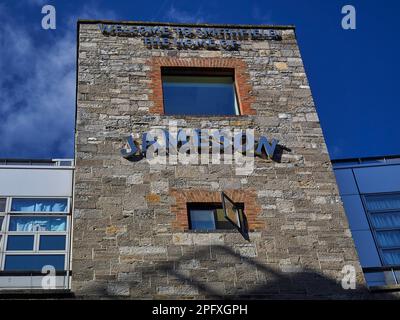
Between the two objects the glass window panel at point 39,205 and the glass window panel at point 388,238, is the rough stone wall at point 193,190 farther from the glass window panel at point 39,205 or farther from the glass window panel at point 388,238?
the glass window panel at point 388,238

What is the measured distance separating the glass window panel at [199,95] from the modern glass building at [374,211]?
2696 millimetres

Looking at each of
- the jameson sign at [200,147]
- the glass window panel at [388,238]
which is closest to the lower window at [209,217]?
the jameson sign at [200,147]

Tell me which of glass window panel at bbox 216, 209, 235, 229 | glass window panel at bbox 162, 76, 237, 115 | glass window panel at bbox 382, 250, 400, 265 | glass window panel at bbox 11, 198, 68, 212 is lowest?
glass window panel at bbox 382, 250, 400, 265

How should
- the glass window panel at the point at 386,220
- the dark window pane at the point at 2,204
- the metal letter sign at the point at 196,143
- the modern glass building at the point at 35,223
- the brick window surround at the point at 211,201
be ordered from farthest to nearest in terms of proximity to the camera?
the glass window panel at the point at 386,220
the metal letter sign at the point at 196,143
the dark window pane at the point at 2,204
the brick window surround at the point at 211,201
the modern glass building at the point at 35,223

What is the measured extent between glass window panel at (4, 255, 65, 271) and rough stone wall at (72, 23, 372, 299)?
2.39 ft

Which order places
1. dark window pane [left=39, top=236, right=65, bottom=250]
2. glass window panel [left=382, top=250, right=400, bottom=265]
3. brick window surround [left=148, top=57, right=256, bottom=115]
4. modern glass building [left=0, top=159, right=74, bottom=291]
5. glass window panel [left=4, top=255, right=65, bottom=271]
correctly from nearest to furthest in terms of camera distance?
modern glass building [left=0, top=159, right=74, bottom=291] < glass window panel [left=4, top=255, right=65, bottom=271] < dark window pane [left=39, top=236, right=65, bottom=250] < glass window panel [left=382, top=250, right=400, bottom=265] < brick window surround [left=148, top=57, right=256, bottom=115]

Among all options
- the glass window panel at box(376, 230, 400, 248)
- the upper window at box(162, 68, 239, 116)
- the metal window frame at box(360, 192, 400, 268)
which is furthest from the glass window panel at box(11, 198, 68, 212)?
the glass window panel at box(376, 230, 400, 248)

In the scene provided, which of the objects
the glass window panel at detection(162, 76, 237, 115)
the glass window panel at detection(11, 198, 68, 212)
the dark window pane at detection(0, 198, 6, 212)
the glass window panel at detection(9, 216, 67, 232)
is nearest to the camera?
the glass window panel at detection(9, 216, 67, 232)

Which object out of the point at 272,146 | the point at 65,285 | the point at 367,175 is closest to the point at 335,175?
the point at 367,175

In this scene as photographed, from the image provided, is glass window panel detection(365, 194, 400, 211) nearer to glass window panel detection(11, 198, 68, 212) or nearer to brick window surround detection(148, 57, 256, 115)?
brick window surround detection(148, 57, 256, 115)

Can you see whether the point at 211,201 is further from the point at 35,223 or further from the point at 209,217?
the point at 35,223

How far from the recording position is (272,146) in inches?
539

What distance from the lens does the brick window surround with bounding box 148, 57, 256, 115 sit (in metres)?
14.4

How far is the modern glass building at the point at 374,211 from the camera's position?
40.7ft
